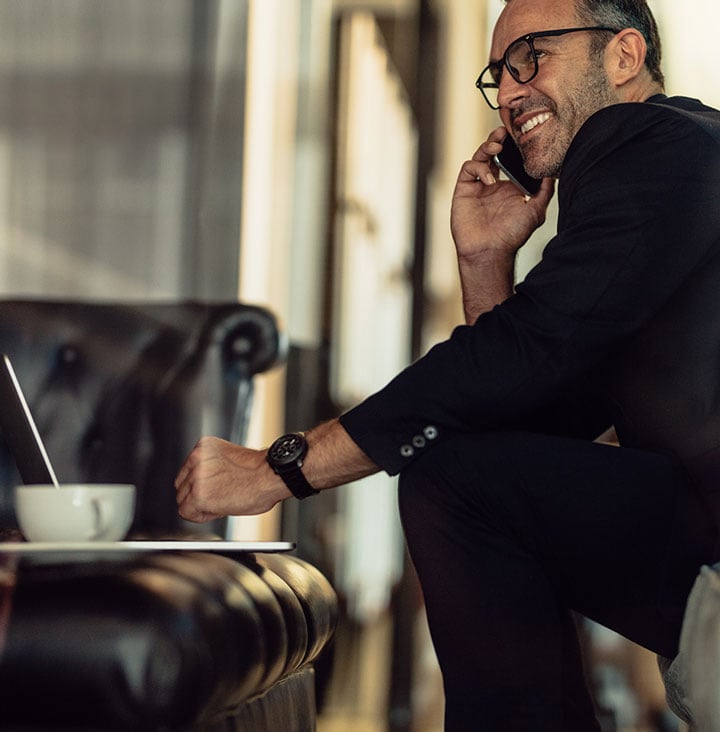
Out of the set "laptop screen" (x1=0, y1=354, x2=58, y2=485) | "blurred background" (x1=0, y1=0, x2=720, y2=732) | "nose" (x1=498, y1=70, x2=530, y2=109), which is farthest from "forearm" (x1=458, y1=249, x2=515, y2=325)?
"blurred background" (x1=0, y1=0, x2=720, y2=732)

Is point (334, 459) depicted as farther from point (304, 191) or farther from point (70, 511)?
point (304, 191)

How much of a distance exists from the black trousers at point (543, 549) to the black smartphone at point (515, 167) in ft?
2.26

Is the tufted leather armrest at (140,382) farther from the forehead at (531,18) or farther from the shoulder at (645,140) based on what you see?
the shoulder at (645,140)

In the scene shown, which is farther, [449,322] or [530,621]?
[449,322]

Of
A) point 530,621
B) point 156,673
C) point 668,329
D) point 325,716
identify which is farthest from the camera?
point 325,716

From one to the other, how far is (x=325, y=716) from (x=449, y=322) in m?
1.13

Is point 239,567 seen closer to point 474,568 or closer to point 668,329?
point 474,568

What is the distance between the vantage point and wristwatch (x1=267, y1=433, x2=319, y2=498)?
1392 mm

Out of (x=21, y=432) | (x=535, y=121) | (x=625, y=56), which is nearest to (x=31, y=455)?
(x=21, y=432)

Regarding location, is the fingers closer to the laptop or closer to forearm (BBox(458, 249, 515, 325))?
forearm (BBox(458, 249, 515, 325))

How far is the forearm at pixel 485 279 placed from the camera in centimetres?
185

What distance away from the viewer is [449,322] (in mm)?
3291

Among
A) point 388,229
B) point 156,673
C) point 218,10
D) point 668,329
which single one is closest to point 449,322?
point 388,229

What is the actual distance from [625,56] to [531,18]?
152 millimetres
